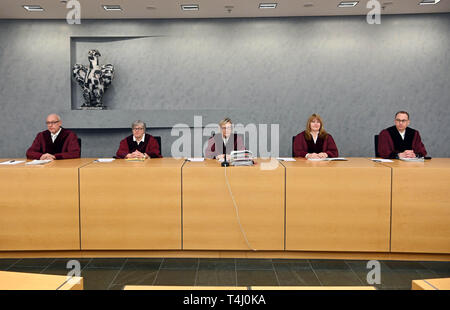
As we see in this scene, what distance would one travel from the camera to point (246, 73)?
5812 mm

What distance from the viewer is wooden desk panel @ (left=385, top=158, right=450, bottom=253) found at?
3025 mm

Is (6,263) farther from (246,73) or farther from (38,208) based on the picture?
(246,73)

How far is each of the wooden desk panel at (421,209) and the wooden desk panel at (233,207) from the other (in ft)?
3.16

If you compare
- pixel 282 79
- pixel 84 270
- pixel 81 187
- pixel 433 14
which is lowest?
pixel 84 270

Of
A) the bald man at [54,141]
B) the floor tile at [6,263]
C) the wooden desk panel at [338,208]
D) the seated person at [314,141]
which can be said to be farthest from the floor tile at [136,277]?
the seated person at [314,141]

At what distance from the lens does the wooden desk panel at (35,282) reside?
1.20 meters

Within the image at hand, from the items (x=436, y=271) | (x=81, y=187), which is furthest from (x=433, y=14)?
(x=81, y=187)

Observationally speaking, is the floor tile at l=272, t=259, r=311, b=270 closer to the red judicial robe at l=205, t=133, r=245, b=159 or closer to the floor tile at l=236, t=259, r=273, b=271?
the floor tile at l=236, t=259, r=273, b=271

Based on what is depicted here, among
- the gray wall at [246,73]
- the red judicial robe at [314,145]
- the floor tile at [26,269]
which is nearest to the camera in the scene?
the floor tile at [26,269]

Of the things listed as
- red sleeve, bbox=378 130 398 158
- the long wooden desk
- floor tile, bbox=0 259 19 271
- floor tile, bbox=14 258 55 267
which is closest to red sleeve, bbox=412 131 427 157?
red sleeve, bbox=378 130 398 158

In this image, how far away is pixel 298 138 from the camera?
14.0ft

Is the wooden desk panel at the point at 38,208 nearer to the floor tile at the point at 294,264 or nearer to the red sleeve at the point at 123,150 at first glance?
the red sleeve at the point at 123,150

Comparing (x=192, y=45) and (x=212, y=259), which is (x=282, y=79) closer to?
(x=192, y=45)
